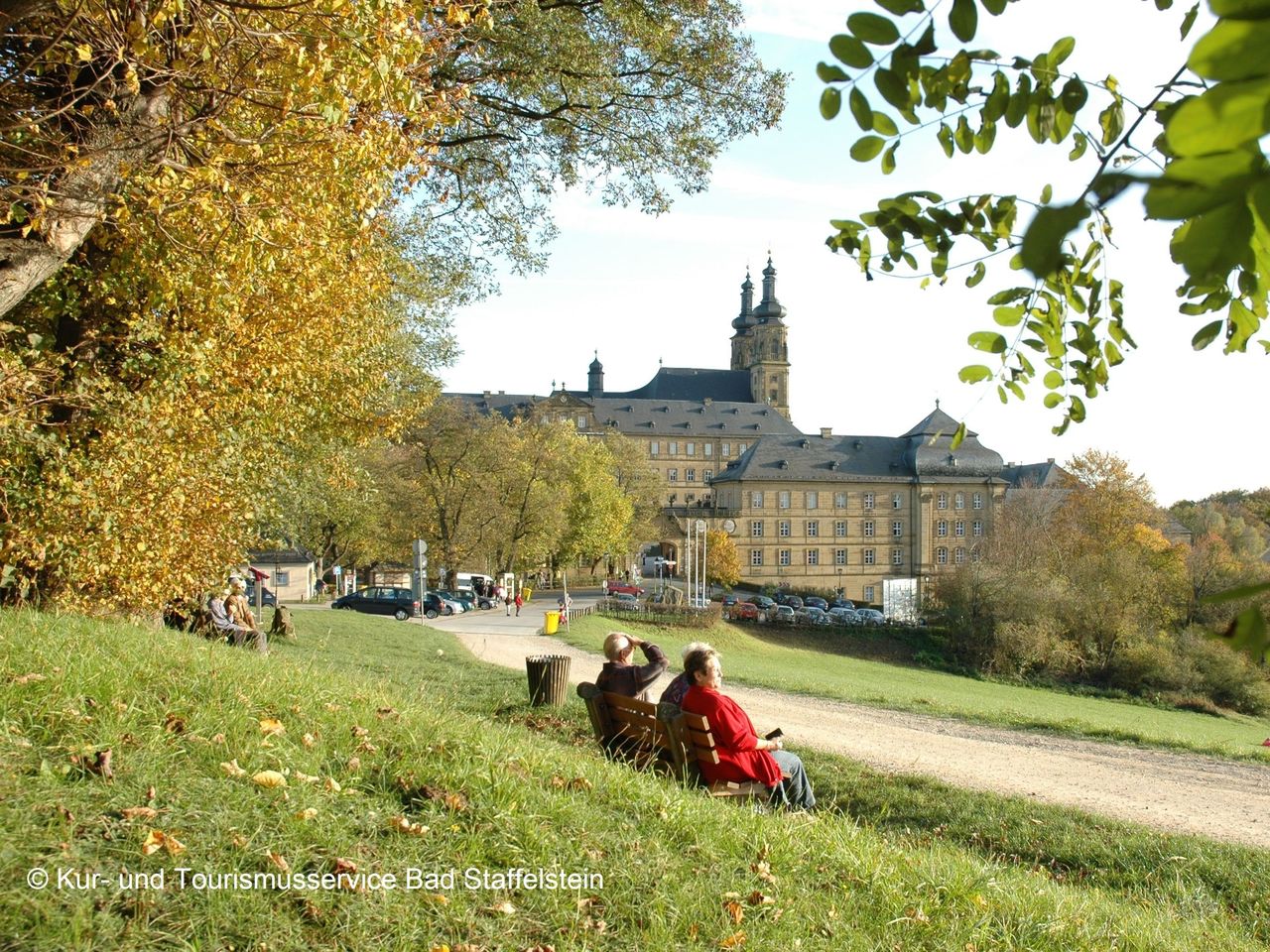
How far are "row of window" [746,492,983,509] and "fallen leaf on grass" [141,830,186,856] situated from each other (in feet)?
304

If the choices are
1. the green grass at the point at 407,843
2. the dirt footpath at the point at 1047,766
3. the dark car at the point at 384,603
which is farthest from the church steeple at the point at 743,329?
the green grass at the point at 407,843

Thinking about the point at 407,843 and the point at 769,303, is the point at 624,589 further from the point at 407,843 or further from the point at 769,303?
the point at 769,303

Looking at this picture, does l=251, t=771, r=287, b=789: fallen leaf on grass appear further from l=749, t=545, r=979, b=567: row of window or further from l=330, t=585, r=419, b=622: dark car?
l=749, t=545, r=979, b=567: row of window

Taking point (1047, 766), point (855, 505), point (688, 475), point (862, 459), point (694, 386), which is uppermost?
point (694, 386)

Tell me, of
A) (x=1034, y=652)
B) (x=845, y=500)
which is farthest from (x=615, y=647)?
(x=845, y=500)

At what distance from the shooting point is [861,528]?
97.0 meters

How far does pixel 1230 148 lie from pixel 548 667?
11.0m

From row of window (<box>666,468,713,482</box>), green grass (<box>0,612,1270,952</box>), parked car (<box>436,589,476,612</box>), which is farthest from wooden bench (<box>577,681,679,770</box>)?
row of window (<box>666,468,713,482</box>)

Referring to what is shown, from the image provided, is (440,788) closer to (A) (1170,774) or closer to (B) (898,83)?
(B) (898,83)

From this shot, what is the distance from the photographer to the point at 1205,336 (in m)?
3.43

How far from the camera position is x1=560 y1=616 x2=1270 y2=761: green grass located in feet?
57.4

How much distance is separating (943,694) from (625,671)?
72.9 feet

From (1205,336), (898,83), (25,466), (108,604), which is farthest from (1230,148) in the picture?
(108,604)

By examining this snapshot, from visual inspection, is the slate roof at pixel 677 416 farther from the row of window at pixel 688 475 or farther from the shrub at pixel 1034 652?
the shrub at pixel 1034 652
